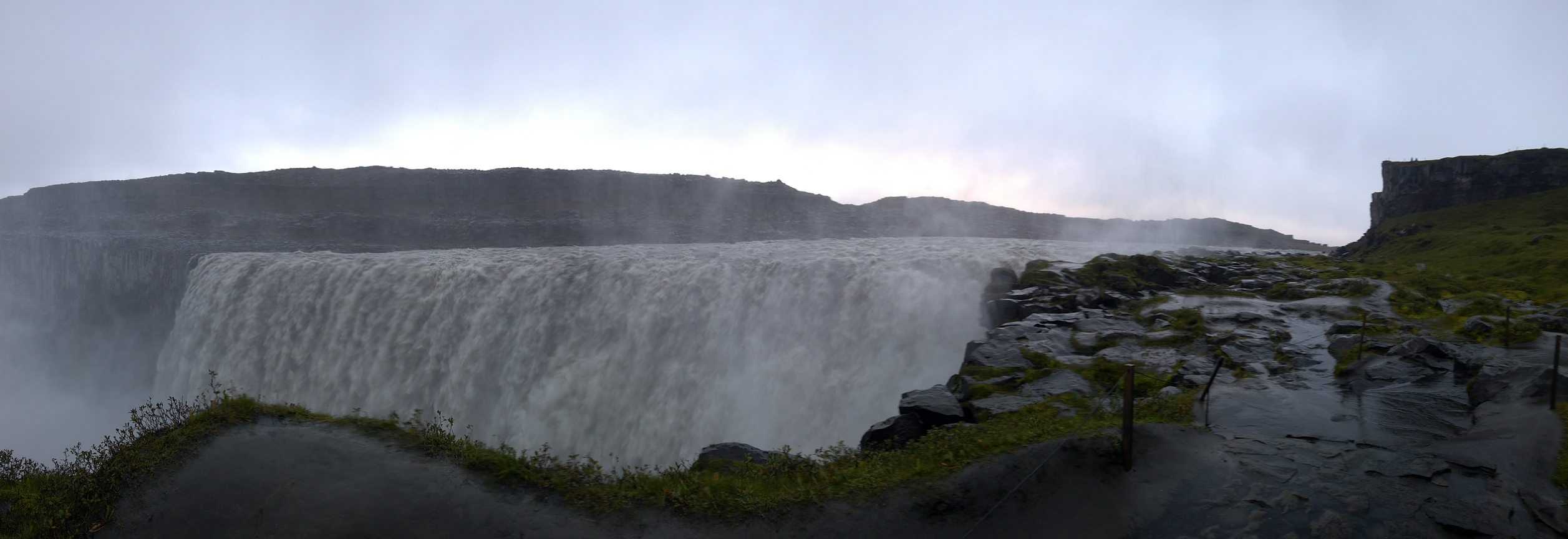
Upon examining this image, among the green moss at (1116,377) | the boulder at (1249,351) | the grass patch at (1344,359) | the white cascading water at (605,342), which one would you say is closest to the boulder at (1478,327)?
the grass patch at (1344,359)

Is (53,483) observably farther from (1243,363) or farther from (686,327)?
(1243,363)

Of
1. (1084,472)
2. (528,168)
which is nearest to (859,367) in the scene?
(1084,472)

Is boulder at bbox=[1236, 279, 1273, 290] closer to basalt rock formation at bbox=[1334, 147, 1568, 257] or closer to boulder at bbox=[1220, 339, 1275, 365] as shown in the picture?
boulder at bbox=[1220, 339, 1275, 365]

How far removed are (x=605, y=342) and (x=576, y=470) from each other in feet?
49.1

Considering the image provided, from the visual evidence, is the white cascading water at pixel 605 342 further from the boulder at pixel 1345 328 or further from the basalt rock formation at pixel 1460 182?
the basalt rock formation at pixel 1460 182

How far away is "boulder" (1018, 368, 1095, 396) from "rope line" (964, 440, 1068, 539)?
3.12 metres

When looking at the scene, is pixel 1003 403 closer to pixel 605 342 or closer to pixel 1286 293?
pixel 605 342

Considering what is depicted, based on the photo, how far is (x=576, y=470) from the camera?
858cm

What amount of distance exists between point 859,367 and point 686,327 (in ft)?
20.1

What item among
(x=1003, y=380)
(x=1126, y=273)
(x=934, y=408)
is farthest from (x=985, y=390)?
(x=1126, y=273)

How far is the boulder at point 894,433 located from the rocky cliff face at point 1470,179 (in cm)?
6288

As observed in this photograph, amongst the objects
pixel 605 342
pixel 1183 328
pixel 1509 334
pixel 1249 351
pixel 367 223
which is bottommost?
pixel 605 342

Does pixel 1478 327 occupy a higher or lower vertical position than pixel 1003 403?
higher

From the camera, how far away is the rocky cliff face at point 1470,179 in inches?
1950
